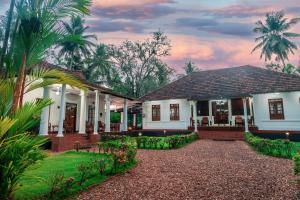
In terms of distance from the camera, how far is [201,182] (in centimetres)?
570

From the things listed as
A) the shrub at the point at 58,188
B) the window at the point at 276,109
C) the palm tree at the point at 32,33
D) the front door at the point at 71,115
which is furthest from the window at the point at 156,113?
the palm tree at the point at 32,33

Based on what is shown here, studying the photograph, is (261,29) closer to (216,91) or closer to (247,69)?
(247,69)

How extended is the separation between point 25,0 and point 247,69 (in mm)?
23270

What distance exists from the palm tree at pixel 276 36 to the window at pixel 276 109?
51.8 ft

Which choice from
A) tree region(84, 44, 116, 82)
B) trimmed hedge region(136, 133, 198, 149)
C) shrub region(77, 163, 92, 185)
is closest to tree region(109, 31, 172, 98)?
tree region(84, 44, 116, 82)

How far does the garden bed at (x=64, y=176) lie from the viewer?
4.33 meters

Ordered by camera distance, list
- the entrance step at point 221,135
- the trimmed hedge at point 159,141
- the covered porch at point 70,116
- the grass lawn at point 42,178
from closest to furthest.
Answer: the grass lawn at point 42,178 → the covered porch at point 70,116 → the trimmed hedge at point 159,141 → the entrance step at point 221,135

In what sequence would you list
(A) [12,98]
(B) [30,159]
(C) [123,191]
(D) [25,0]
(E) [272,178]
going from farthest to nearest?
(E) [272,178]
(C) [123,191]
(D) [25,0]
(A) [12,98]
(B) [30,159]

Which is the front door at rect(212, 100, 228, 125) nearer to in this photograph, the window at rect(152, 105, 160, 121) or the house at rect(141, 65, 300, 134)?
the house at rect(141, 65, 300, 134)

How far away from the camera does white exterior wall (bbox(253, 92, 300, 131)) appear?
1728 centimetres

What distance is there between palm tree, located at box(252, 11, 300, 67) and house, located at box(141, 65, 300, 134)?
11.2 m

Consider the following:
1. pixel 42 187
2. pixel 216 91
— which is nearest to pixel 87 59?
pixel 216 91

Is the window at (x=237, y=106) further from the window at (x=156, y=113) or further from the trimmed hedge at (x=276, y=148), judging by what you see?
the trimmed hedge at (x=276, y=148)

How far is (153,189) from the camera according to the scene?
512 cm
